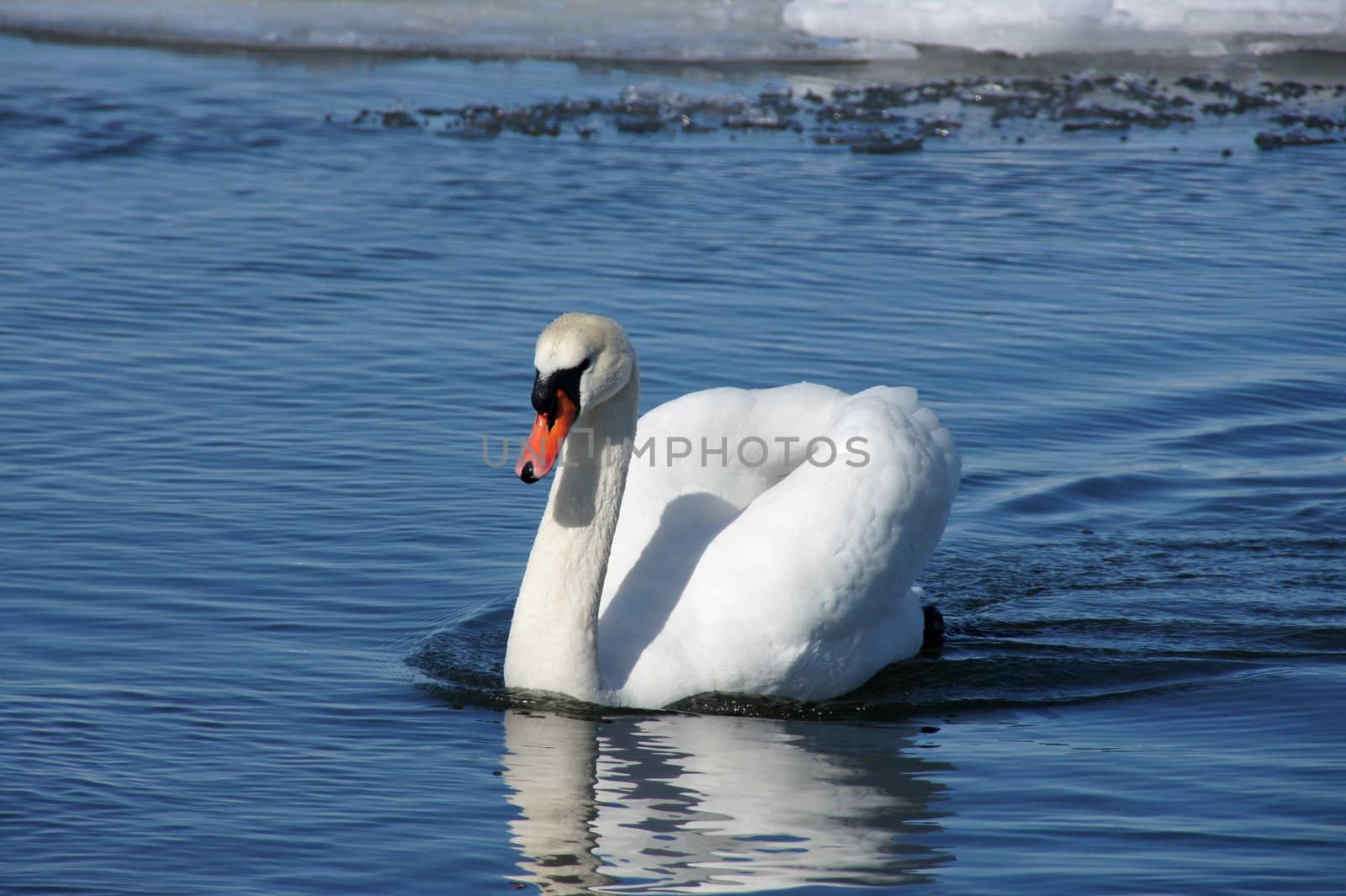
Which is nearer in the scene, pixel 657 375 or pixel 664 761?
pixel 664 761

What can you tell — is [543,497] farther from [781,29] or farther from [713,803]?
[781,29]

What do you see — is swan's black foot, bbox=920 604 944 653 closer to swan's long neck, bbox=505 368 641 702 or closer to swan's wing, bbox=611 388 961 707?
swan's wing, bbox=611 388 961 707

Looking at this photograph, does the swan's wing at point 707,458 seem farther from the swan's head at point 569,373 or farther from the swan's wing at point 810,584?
the swan's head at point 569,373

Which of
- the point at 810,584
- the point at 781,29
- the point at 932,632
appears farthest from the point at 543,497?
the point at 781,29

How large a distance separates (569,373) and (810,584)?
43.8 inches

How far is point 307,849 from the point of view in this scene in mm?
4832

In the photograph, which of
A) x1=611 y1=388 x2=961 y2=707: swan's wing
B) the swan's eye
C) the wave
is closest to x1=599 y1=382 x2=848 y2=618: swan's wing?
x1=611 y1=388 x2=961 y2=707: swan's wing

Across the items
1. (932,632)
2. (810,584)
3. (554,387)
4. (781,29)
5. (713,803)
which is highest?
(781,29)

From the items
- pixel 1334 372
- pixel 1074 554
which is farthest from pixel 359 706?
pixel 1334 372

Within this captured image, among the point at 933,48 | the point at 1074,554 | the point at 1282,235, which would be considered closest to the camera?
the point at 1074,554

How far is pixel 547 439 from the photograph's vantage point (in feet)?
17.6

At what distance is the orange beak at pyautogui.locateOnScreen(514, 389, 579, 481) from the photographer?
5.19 meters

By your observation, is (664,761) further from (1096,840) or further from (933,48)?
(933,48)

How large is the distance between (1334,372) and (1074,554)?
320cm
